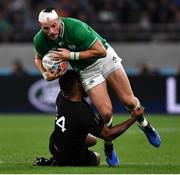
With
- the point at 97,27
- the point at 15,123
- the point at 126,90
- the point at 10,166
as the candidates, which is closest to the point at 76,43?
the point at 126,90

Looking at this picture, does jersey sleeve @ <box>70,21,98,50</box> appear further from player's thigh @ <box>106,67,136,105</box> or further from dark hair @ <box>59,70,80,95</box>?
player's thigh @ <box>106,67,136,105</box>

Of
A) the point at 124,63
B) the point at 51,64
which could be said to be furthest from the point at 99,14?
the point at 51,64

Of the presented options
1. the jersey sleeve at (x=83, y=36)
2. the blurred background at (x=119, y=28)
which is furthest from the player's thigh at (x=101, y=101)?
the blurred background at (x=119, y=28)

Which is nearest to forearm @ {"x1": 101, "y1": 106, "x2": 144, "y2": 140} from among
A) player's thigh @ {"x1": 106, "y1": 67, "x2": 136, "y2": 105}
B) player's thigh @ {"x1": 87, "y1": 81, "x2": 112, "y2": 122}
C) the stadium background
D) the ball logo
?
player's thigh @ {"x1": 87, "y1": 81, "x2": 112, "y2": 122}

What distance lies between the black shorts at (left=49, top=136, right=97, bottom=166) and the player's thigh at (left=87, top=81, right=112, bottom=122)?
2.38 feet

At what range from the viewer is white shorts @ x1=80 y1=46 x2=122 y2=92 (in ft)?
36.8

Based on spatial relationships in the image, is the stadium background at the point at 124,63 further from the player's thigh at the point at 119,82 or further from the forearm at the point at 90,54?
the forearm at the point at 90,54

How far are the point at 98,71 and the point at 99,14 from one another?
12919mm

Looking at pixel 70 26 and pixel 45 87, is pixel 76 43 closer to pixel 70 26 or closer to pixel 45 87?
pixel 70 26

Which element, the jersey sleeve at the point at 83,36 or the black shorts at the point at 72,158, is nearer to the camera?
the black shorts at the point at 72,158

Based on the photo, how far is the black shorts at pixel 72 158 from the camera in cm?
1032

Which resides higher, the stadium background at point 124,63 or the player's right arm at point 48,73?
the player's right arm at point 48,73

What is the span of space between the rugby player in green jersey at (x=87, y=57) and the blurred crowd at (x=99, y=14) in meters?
12.1

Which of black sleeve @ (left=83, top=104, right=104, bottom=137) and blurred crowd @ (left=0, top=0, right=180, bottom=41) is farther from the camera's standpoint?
blurred crowd @ (left=0, top=0, right=180, bottom=41)
